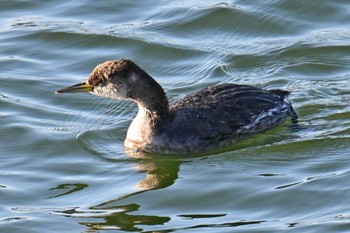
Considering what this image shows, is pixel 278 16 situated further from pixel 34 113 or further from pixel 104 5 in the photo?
pixel 34 113

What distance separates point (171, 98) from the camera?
15883 millimetres

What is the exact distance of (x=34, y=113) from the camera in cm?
1534

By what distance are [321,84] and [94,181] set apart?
3960 millimetres

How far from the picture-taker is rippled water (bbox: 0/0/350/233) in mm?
12180

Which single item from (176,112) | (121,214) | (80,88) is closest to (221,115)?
(176,112)

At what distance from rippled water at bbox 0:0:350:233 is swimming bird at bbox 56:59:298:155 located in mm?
220

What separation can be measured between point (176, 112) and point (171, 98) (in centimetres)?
165

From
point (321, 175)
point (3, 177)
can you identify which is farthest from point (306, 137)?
point (3, 177)

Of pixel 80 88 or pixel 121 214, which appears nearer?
pixel 121 214

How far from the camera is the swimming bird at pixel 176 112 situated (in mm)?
13906

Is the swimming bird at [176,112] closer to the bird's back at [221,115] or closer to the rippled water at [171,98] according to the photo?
the bird's back at [221,115]

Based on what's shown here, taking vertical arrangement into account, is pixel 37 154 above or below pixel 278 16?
below

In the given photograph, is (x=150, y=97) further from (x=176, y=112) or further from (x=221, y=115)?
(x=221, y=115)

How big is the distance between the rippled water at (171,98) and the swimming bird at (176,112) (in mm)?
220
